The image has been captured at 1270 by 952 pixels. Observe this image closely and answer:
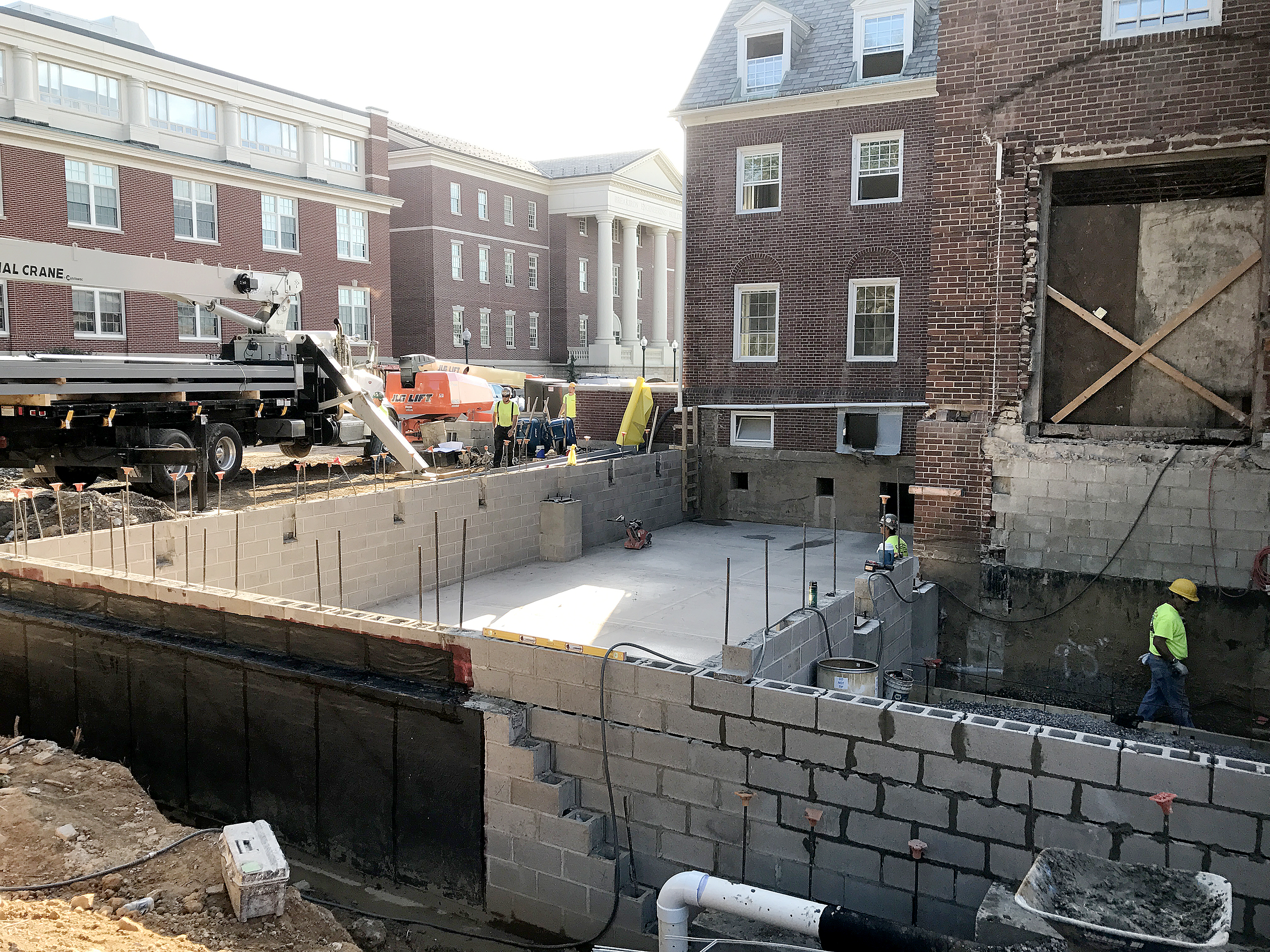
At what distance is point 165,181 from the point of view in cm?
3328

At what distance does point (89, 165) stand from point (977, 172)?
92.6 feet

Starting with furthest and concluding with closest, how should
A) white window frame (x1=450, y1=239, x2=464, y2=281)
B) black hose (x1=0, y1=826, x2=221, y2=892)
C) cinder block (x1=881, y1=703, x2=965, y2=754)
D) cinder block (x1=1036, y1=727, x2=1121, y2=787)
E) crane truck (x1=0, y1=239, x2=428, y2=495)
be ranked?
white window frame (x1=450, y1=239, x2=464, y2=281) < crane truck (x1=0, y1=239, x2=428, y2=495) < black hose (x1=0, y1=826, x2=221, y2=892) < cinder block (x1=881, y1=703, x2=965, y2=754) < cinder block (x1=1036, y1=727, x2=1121, y2=787)

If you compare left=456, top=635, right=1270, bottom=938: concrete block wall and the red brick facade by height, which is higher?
the red brick facade

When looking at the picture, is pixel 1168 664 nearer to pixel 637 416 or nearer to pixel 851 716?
pixel 851 716

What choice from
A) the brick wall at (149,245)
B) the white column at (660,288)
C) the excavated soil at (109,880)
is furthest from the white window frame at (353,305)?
the excavated soil at (109,880)

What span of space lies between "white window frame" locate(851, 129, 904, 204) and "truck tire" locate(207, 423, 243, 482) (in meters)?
14.1

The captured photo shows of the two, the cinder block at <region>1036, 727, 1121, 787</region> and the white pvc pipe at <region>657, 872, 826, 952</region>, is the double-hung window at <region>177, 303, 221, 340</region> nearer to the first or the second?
the white pvc pipe at <region>657, 872, 826, 952</region>

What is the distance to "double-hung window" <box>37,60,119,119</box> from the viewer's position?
3033 centimetres

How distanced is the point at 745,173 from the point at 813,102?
2243 mm

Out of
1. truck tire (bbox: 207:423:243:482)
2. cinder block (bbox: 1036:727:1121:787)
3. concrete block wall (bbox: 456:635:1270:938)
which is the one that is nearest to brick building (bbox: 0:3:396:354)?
truck tire (bbox: 207:423:243:482)

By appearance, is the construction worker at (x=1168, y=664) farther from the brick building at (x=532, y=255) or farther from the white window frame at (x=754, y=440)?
the brick building at (x=532, y=255)

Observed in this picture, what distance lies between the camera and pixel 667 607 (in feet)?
51.6

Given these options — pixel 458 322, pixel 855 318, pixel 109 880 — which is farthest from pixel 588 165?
pixel 109 880

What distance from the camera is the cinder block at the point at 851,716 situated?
7.53 meters
